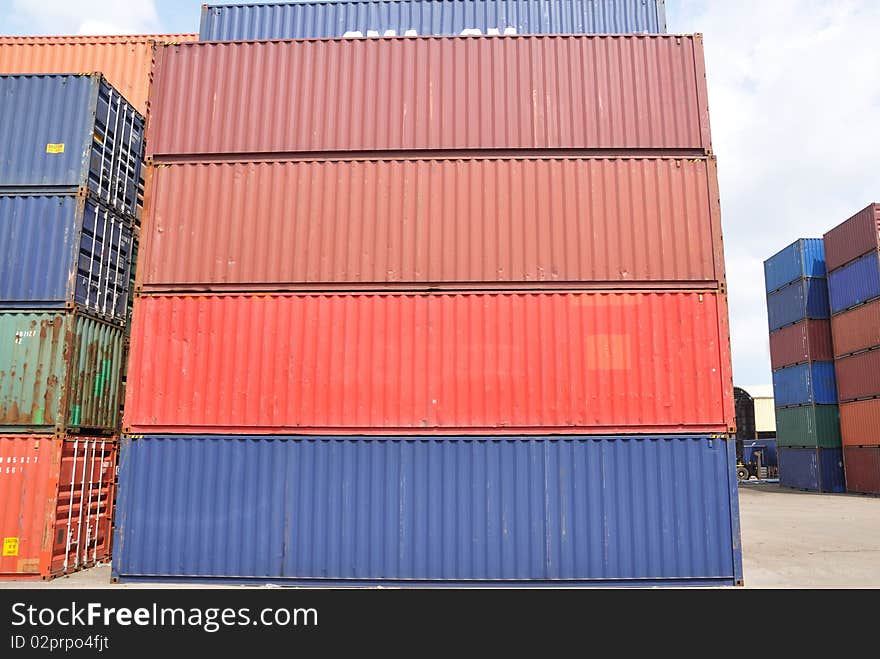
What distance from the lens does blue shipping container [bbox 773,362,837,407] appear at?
102 feet

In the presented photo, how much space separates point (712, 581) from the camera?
9367mm

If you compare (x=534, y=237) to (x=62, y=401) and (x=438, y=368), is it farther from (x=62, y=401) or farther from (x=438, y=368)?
(x=62, y=401)

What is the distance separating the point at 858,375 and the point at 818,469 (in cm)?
541

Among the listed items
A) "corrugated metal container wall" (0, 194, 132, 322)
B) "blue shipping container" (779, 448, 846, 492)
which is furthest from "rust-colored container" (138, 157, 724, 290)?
"blue shipping container" (779, 448, 846, 492)

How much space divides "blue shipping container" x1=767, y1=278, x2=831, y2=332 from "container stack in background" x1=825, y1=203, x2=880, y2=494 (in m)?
1.01

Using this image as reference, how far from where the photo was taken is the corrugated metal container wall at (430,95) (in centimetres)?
1089

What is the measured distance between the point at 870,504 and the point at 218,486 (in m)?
25.7

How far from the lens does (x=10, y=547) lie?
10.2 m

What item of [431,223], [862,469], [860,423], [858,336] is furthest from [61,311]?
[862,469]

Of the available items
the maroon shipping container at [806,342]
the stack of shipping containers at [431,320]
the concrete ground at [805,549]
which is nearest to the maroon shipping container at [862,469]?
the concrete ground at [805,549]

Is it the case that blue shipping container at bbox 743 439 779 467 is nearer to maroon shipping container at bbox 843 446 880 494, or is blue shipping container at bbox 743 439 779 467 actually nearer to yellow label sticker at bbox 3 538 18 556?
maroon shipping container at bbox 843 446 880 494

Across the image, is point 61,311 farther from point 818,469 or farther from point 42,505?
point 818,469

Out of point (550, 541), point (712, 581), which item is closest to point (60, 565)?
point (550, 541)

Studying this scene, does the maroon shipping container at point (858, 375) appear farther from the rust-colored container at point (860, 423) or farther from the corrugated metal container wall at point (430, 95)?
the corrugated metal container wall at point (430, 95)
